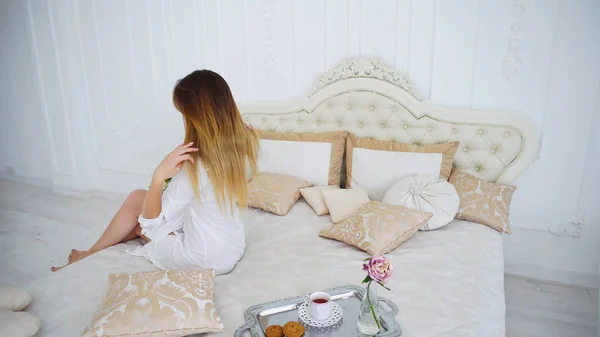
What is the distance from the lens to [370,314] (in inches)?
56.4

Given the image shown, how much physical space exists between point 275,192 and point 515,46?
1.60m

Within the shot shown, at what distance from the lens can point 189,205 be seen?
1901 millimetres

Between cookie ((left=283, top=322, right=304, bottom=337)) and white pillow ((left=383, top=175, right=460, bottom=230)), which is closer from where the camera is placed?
cookie ((left=283, top=322, right=304, bottom=337))

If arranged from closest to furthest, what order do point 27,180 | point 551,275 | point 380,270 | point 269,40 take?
1. point 380,270
2. point 551,275
3. point 269,40
4. point 27,180

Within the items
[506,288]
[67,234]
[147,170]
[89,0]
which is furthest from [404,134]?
[89,0]

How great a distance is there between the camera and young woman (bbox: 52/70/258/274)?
1.75 meters

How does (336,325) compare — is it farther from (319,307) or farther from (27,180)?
(27,180)

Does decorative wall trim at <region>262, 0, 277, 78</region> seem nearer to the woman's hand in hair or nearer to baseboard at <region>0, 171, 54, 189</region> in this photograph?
the woman's hand in hair

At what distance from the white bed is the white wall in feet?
0.48

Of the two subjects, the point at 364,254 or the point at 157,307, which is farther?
the point at 364,254

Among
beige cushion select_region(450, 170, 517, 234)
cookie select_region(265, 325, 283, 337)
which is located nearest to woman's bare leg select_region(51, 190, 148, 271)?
cookie select_region(265, 325, 283, 337)

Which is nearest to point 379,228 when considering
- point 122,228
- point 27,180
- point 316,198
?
point 316,198

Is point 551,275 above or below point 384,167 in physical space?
below

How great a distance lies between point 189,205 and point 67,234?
205 centimetres
